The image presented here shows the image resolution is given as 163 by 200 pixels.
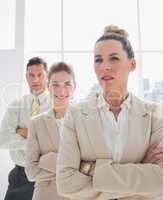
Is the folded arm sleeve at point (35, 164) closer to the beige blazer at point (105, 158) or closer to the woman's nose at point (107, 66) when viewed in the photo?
the beige blazer at point (105, 158)

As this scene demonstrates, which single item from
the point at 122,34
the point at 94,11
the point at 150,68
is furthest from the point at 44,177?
the point at 94,11

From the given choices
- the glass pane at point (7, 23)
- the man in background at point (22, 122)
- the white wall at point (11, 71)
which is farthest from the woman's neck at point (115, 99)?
the glass pane at point (7, 23)

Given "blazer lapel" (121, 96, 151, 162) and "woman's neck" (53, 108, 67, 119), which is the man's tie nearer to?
"woman's neck" (53, 108, 67, 119)

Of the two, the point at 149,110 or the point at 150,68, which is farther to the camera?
the point at 150,68

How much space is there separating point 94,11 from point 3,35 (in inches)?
43.9

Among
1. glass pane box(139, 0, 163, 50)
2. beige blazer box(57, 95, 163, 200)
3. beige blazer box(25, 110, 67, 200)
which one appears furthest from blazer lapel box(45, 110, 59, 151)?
glass pane box(139, 0, 163, 50)

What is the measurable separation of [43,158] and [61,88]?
1.51 ft

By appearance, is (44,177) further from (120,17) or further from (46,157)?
(120,17)

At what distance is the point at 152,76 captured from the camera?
10.4ft

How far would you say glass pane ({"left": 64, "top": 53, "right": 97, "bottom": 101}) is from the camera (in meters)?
3.20

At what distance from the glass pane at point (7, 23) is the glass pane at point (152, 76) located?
158cm

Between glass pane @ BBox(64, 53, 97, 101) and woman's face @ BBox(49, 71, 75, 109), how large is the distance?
1.34 metres

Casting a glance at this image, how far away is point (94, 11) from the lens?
326cm

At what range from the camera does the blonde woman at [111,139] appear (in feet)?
3.85
